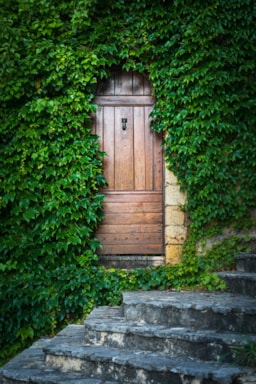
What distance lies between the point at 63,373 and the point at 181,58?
3.59 meters

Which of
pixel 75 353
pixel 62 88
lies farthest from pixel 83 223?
pixel 75 353

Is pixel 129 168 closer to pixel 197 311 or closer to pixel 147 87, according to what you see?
pixel 147 87

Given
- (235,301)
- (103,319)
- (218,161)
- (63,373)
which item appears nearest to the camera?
(63,373)

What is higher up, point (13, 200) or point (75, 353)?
point (13, 200)

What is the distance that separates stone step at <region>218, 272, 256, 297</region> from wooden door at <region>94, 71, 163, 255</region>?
1.12 m

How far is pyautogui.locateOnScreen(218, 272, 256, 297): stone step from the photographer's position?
4362 mm

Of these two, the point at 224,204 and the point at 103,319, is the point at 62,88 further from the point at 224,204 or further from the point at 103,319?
the point at 103,319

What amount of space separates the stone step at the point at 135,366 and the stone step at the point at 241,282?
111cm

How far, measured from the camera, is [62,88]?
5.55 metres

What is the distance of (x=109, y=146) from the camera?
5.76 m

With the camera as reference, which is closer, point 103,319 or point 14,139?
point 103,319

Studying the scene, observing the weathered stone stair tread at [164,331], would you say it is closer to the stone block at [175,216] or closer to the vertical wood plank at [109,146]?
the stone block at [175,216]

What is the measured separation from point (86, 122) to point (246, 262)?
2.37 m

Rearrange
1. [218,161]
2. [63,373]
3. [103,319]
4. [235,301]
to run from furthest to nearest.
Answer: [218,161] < [103,319] < [235,301] < [63,373]
